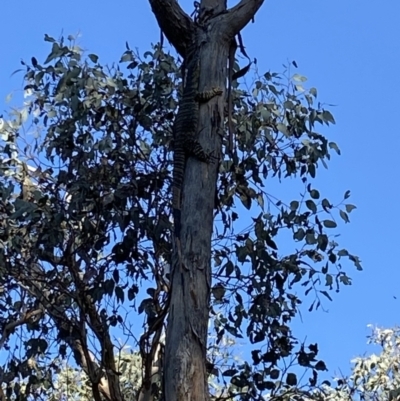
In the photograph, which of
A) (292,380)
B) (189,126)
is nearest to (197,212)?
(189,126)

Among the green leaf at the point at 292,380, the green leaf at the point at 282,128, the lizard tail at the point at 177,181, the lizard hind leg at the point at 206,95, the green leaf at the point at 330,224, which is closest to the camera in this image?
the lizard tail at the point at 177,181

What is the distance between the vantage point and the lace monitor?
375 cm

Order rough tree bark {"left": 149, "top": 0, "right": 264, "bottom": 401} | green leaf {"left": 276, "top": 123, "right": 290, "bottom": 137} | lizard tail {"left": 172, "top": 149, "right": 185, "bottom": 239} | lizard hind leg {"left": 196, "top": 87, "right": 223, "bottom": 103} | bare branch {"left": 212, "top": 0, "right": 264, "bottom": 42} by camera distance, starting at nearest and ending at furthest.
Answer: rough tree bark {"left": 149, "top": 0, "right": 264, "bottom": 401} → lizard tail {"left": 172, "top": 149, "right": 185, "bottom": 239} → lizard hind leg {"left": 196, "top": 87, "right": 223, "bottom": 103} → bare branch {"left": 212, "top": 0, "right": 264, "bottom": 42} → green leaf {"left": 276, "top": 123, "right": 290, "bottom": 137}

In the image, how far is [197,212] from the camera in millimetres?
3596

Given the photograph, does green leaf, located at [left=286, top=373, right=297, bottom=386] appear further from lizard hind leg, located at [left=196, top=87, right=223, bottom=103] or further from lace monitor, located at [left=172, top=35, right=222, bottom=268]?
lizard hind leg, located at [left=196, top=87, right=223, bottom=103]

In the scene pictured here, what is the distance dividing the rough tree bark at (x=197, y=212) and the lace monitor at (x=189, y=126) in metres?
0.03

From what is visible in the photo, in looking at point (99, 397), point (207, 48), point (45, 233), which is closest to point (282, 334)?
point (99, 397)

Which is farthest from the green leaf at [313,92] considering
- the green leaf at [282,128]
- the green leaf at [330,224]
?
the green leaf at [330,224]

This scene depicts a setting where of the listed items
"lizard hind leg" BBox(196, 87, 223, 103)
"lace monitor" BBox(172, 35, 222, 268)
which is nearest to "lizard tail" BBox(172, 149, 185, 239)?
"lace monitor" BBox(172, 35, 222, 268)

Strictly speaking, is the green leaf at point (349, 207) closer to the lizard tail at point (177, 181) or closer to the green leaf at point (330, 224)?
the green leaf at point (330, 224)

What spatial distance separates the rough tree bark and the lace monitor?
0.09 ft

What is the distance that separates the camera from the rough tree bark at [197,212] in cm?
329

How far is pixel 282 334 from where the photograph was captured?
4.96 m

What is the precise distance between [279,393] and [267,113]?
1.61m
